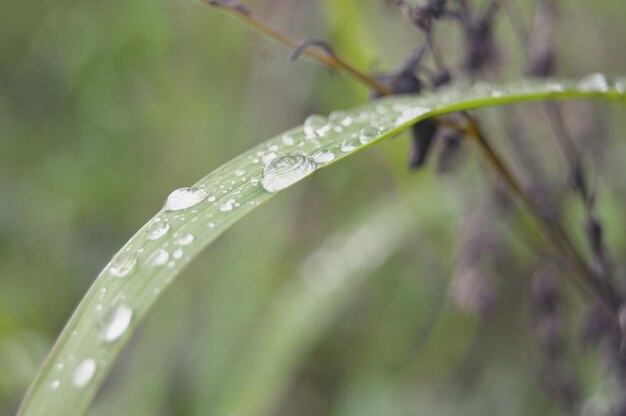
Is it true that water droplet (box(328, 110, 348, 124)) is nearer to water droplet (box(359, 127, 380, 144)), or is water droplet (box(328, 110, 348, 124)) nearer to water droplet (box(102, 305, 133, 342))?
water droplet (box(359, 127, 380, 144))

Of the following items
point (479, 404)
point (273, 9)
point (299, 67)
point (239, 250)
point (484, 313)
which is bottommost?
point (479, 404)

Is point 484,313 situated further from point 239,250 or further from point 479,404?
point 239,250

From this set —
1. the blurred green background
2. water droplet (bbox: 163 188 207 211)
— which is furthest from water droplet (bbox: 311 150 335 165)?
the blurred green background

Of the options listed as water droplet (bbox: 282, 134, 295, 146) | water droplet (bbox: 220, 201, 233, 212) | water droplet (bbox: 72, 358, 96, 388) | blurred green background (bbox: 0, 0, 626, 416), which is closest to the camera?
water droplet (bbox: 72, 358, 96, 388)

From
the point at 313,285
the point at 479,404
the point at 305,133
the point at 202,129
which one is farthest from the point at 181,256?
the point at 202,129

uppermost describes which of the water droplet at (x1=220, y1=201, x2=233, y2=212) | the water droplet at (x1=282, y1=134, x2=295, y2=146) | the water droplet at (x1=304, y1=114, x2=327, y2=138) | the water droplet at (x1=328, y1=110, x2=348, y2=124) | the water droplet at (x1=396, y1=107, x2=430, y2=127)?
the water droplet at (x1=220, y1=201, x2=233, y2=212)

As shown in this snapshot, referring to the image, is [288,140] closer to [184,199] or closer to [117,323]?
[184,199]

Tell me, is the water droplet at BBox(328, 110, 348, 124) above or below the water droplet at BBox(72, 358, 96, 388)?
below

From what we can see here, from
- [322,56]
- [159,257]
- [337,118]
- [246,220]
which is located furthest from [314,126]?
[246,220]
